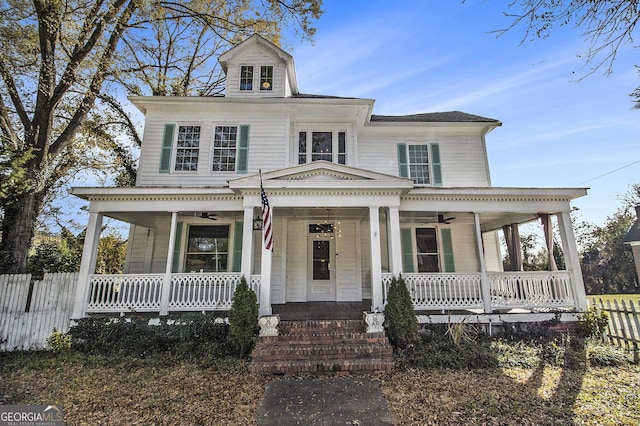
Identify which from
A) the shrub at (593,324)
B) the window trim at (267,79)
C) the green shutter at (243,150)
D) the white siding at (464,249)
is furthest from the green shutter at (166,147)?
the shrub at (593,324)

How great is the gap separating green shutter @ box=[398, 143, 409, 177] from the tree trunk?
1136cm

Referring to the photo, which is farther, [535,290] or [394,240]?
[535,290]

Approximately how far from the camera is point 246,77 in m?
10.3

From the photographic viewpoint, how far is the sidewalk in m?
3.97

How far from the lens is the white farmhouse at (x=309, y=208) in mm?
7367

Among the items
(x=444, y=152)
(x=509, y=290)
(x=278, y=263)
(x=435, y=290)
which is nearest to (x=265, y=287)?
(x=278, y=263)

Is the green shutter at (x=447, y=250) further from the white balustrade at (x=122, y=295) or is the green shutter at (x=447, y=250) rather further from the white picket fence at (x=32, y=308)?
the white picket fence at (x=32, y=308)

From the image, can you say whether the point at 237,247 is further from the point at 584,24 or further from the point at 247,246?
the point at 584,24

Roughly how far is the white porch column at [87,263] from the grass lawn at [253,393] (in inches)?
50.3

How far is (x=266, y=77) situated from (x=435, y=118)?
258 inches

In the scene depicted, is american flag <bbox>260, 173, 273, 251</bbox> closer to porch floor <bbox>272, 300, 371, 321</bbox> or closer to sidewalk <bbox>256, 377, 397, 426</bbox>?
porch floor <bbox>272, 300, 371, 321</bbox>

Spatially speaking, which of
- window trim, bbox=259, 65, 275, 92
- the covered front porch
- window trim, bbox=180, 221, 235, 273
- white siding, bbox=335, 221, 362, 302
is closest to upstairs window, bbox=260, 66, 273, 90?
window trim, bbox=259, 65, 275, 92

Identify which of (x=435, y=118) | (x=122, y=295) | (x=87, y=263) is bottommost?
(x=122, y=295)

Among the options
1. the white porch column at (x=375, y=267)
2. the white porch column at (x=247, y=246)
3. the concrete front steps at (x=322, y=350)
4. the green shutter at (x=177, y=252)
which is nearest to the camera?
the concrete front steps at (x=322, y=350)
